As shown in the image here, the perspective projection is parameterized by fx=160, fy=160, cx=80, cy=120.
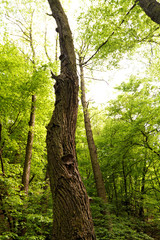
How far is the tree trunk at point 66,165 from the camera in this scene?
2.01 metres

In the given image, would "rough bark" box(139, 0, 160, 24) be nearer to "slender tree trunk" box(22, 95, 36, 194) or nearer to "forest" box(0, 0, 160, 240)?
"forest" box(0, 0, 160, 240)

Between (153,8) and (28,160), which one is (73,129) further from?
(28,160)

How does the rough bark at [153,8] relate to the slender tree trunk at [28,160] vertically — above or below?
above

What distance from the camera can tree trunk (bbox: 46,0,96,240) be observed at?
2.01 m

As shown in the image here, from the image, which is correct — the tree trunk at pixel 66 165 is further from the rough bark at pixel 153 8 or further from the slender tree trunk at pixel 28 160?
the slender tree trunk at pixel 28 160

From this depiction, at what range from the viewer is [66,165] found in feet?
7.79

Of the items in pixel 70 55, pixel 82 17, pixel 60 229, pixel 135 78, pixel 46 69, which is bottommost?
pixel 60 229

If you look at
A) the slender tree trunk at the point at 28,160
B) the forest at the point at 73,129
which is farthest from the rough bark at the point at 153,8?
the slender tree trunk at the point at 28,160

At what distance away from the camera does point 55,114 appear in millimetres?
2844

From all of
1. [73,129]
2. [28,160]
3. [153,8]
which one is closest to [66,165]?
[73,129]

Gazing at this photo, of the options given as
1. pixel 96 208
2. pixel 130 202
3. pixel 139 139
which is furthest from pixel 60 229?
pixel 130 202

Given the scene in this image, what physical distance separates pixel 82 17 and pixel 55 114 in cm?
611

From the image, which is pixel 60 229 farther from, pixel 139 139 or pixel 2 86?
pixel 139 139

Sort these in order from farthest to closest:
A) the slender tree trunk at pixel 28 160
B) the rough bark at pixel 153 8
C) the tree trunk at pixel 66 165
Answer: the slender tree trunk at pixel 28 160
the rough bark at pixel 153 8
the tree trunk at pixel 66 165
